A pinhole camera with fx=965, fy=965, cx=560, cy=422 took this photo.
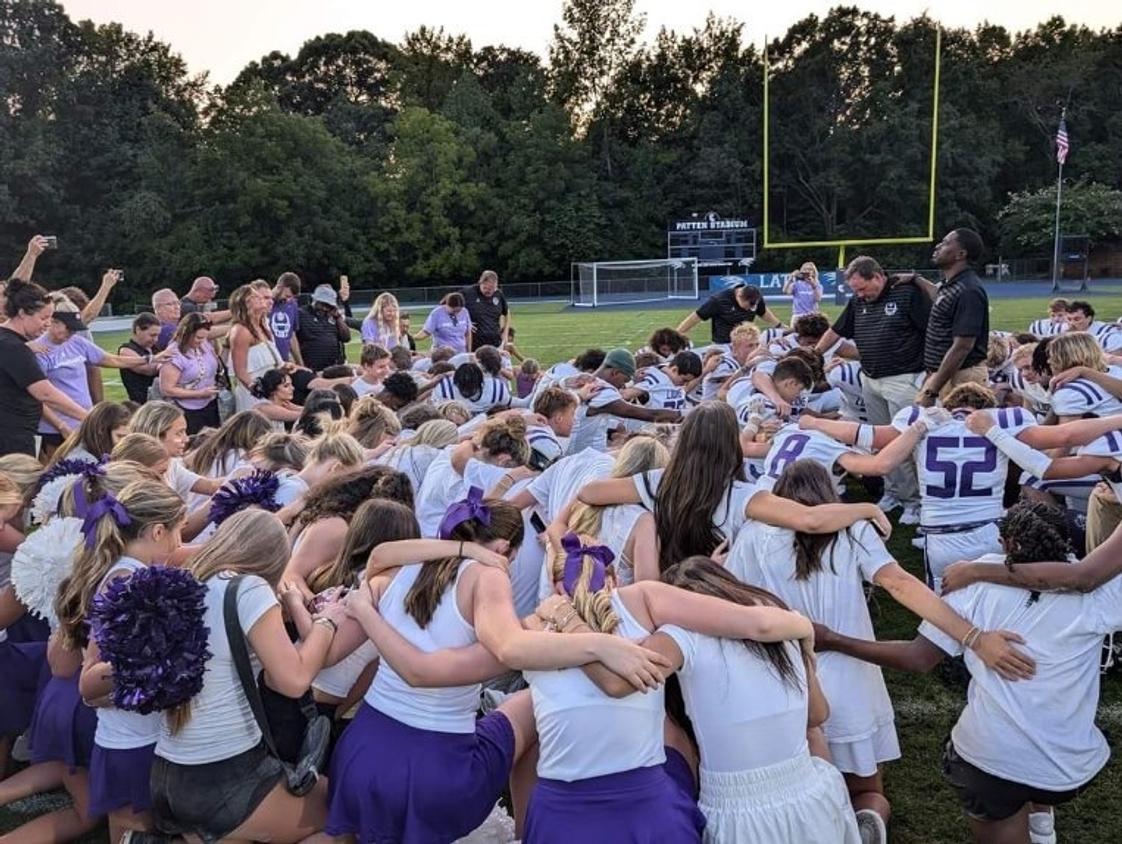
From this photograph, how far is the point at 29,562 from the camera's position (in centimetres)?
373

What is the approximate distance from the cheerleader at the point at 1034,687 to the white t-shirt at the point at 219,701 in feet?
7.54

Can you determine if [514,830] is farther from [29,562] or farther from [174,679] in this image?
[29,562]

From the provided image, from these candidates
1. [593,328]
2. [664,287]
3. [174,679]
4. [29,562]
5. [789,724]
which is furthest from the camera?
[664,287]

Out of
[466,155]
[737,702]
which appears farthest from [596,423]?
[466,155]

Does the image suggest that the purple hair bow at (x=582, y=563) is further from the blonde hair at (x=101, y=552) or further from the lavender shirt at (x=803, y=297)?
the lavender shirt at (x=803, y=297)

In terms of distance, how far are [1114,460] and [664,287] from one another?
33688mm

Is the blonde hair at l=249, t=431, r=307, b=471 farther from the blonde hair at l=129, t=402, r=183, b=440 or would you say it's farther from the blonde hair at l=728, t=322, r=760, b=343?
the blonde hair at l=728, t=322, r=760, b=343

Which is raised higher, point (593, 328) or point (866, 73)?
point (866, 73)

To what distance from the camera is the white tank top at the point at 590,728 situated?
2.54 m

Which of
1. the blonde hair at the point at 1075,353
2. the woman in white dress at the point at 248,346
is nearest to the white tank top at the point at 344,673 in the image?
the blonde hair at the point at 1075,353

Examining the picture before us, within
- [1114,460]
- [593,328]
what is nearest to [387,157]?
[593,328]

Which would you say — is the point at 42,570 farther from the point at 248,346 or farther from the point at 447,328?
the point at 447,328

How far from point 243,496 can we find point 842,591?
8.53 feet

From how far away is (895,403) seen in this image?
793cm
